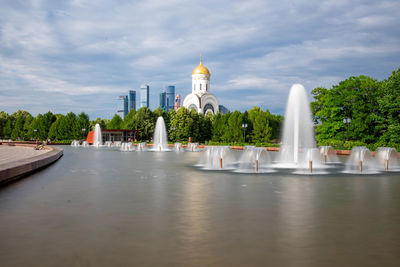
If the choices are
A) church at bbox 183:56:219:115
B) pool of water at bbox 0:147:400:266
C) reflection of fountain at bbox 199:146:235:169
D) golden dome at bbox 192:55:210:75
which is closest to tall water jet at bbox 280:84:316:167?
reflection of fountain at bbox 199:146:235:169

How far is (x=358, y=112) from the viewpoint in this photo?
4688 centimetres

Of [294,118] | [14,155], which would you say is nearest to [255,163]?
[294,118]

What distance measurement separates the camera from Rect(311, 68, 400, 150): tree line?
42.1m

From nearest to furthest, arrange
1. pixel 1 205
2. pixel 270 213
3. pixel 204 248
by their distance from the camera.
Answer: pixel 204 248, pixel 270 213, pixel 1 205

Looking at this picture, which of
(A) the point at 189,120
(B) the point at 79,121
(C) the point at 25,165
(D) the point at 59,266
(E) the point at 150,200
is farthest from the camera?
(B) the point at 79,121

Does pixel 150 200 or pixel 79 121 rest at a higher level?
pixel 79 121

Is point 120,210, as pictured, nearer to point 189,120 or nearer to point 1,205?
point 1,205

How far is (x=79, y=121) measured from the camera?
104 metres

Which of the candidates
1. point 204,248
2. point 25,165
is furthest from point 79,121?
point 204,248

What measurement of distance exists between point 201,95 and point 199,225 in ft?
340

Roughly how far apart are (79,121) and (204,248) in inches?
4087

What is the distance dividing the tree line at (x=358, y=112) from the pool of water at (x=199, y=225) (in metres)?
31.4

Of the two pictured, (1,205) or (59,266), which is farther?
(1,205)

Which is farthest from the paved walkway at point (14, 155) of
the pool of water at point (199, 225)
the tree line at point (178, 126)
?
the tree line at point (178, 126)
